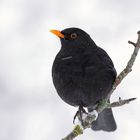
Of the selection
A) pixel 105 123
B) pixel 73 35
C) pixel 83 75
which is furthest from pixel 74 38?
pixel 105 123

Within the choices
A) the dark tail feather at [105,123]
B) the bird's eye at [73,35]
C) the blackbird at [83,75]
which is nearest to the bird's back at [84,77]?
the blackbird at [83,75]

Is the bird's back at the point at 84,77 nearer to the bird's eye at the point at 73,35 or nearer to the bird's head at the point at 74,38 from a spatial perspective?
the bird's head at the point at 74,38

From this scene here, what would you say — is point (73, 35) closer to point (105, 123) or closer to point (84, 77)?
point (84, 77)

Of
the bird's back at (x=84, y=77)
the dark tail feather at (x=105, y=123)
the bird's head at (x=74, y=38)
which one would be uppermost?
the bird's head at (x=74, y=38)

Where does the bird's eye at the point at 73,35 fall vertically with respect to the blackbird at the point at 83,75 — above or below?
above

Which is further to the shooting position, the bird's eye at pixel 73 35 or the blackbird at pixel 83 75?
the bird's eye at pixel 73 35

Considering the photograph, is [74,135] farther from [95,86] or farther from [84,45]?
[84,45]

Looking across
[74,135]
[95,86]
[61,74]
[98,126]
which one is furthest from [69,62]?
[74,135]

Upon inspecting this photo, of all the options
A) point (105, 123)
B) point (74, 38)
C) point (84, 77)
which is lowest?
point (105, 123)
